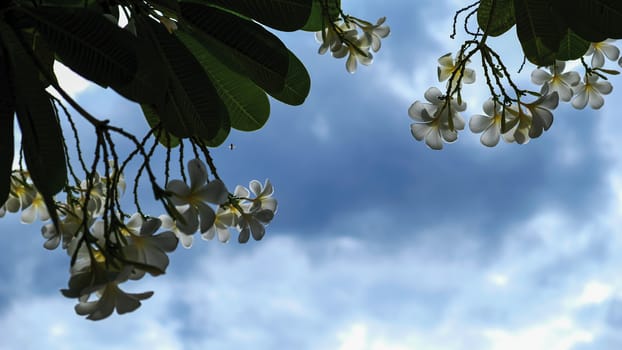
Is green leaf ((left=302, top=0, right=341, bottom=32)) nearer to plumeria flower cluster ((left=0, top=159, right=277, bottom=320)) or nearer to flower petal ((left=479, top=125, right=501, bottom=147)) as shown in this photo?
flower petal ((left=479, top=125, right=501, bottom=147))

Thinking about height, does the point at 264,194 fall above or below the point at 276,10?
below

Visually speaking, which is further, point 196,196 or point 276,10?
point 276,10

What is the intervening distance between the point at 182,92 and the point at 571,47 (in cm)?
70

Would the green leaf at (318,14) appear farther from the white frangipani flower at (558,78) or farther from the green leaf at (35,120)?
the green leaf at (35,120)

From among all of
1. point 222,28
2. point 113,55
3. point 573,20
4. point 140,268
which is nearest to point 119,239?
point 140,268

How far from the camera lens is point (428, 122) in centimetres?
112

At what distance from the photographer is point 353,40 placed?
1313 mm

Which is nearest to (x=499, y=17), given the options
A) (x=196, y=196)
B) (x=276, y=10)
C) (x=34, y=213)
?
(x=276, y=10)

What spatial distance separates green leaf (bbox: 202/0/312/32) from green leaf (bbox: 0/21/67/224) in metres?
0.33

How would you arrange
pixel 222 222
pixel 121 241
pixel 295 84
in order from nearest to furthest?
pixel 121 241
pixel 222 222
pixel 295 84

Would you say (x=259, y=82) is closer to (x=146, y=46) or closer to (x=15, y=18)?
(x=146, y=46)

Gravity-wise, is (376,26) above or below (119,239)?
above

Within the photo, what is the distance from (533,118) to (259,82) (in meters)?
0.43

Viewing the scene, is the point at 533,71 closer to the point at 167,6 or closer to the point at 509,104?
the point at 509,104
